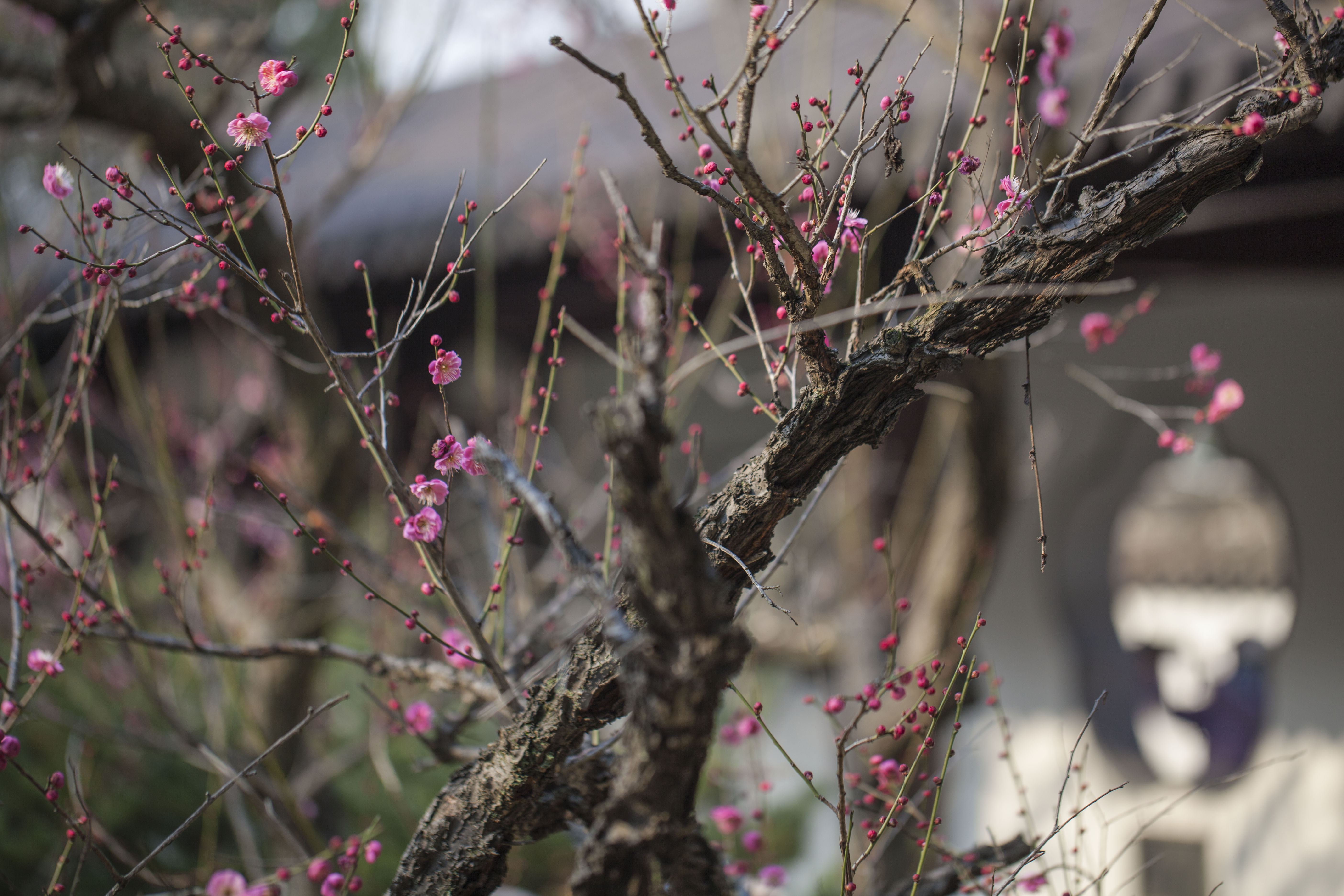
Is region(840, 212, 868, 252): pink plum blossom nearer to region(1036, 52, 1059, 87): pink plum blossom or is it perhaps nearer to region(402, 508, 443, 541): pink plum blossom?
region(402, 508, 443, 541): pink plum blossom

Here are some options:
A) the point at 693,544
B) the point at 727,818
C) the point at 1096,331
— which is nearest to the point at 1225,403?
the point at 1096,331

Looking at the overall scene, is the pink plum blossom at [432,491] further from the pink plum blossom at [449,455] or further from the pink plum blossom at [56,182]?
the pink plum blossom at [56,182]

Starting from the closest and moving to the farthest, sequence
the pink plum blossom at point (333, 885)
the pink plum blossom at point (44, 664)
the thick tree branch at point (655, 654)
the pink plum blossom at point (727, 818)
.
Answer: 1. the thick tree branch at point (655, 654)
2. the pink plum blossom at point (333, 885)
3. the pink plum blossom at point (44, 664)
4. the pink plum blossom at point (727, 818)

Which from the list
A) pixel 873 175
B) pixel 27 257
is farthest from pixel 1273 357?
pixel 27 257

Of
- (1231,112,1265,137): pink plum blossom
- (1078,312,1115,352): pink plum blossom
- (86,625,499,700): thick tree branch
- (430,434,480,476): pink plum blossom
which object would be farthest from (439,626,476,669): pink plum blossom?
(1078,312,1115,352): pink plum blossom

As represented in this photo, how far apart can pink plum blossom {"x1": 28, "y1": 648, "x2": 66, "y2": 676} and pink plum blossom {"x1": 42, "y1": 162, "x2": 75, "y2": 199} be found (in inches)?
24.4

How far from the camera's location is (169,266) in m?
1.41

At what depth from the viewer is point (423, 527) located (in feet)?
3.29

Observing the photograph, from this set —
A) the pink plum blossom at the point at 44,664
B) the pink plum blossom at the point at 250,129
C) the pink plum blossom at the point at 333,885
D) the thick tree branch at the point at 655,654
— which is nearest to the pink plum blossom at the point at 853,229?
the thick tree branch at the point at 655,654

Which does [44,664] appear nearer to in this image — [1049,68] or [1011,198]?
[1011,198]

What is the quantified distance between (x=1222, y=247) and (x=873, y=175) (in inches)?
42.4

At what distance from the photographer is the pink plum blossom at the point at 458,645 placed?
128 centimetres

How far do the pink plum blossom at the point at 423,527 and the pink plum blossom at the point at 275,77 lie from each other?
47 cm

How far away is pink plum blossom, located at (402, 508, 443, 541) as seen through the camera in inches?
39.1
